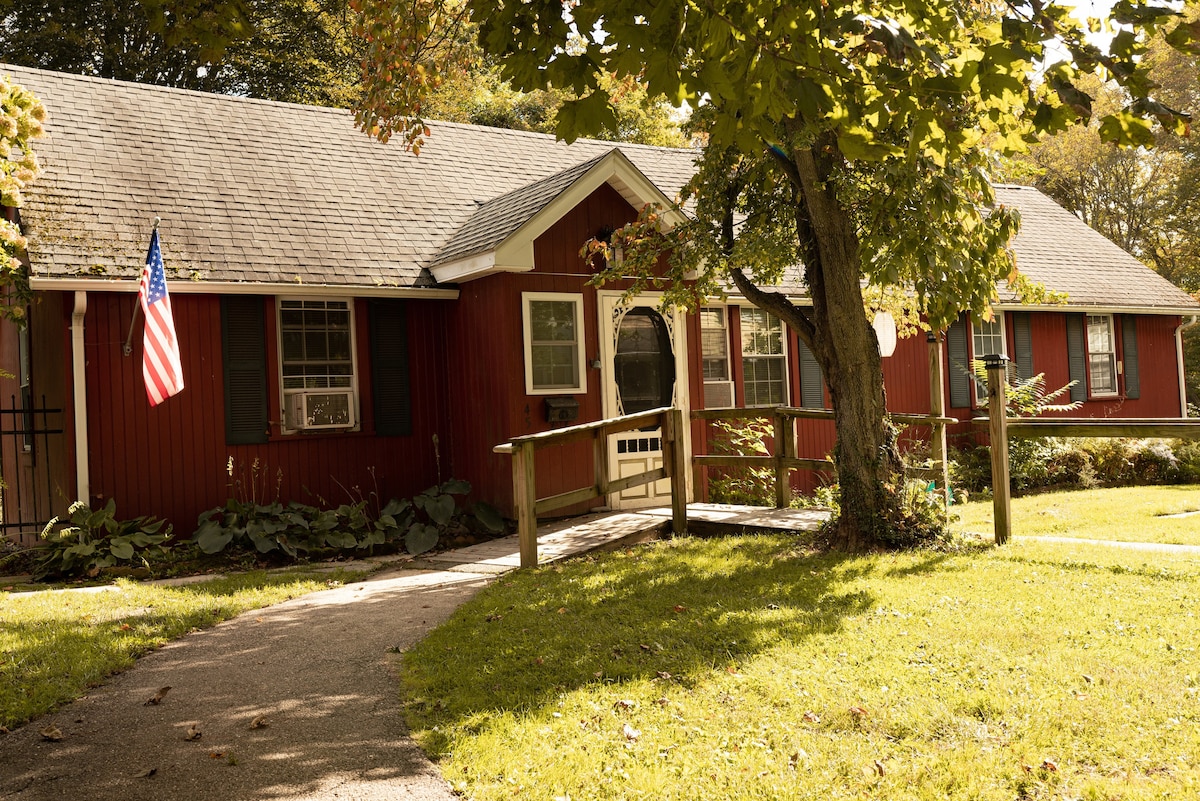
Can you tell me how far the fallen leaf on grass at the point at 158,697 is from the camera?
5262 mm

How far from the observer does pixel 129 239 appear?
11.0 metres

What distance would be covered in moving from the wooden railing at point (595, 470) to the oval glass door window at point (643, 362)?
58.0 inches

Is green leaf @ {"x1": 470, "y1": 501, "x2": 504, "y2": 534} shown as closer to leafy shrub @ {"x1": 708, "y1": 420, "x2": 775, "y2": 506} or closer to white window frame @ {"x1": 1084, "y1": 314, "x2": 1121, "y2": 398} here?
leafy shrub @ {"x1": 708, "y1": 420, "x2": 775, "y2": 506}

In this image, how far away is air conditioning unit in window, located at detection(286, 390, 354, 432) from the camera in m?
11.6

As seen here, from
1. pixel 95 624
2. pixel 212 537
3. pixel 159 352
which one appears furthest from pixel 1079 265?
pixel 95 624

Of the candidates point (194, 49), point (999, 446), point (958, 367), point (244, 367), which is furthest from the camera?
point (194, 49)

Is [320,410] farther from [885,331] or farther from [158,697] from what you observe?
[885,331]

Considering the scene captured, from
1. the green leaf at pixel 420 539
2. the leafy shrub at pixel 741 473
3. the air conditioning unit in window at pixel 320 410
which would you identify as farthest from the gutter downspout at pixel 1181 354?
the air conditioning unit in window at pixel 320 410

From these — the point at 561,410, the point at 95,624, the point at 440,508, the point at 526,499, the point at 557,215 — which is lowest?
the point at 95,624

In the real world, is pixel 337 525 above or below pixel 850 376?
below

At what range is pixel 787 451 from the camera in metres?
11.0

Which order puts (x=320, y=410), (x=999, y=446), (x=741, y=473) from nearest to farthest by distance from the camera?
1. (x=999, y=446)
2. (x=320, y=410)
3. (x=741, y=473)

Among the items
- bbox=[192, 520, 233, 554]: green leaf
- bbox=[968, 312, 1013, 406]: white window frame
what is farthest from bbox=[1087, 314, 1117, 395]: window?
bbox=[192, 520, 233, 554]: green leaf

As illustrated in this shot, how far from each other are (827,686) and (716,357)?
9.29m
